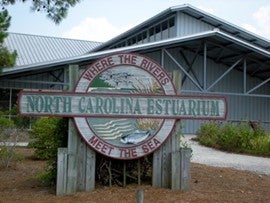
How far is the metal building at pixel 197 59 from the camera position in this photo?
75.0ft

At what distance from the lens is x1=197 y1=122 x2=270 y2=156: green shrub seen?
1700 centimetres

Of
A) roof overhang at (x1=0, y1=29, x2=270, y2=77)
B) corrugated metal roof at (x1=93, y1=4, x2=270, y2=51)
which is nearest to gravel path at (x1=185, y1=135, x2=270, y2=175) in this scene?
roof overhang at (x1=0, y1=29, x2=270, y2=77)

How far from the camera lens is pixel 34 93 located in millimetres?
7230

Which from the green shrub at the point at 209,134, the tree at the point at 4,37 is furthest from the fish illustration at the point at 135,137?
the green shrub at the point at 209,134

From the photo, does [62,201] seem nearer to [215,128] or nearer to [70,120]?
[70,120]

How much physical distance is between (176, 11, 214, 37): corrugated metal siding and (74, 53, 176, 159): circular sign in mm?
18968

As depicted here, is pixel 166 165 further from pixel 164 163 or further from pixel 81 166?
pixel 81 166

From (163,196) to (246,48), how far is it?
57.9 ft

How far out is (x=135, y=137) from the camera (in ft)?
25.6

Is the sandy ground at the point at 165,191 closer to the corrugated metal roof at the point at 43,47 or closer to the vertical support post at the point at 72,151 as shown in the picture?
the vertical support post at the point at 72,151

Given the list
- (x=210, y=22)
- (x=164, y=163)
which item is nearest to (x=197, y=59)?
(x=210, y=22)

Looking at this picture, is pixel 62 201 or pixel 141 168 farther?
pixel 141 168

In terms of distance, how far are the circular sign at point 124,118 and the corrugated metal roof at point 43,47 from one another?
979 inches

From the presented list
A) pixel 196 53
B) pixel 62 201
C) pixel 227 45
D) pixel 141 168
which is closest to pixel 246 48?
pixel 227 45
